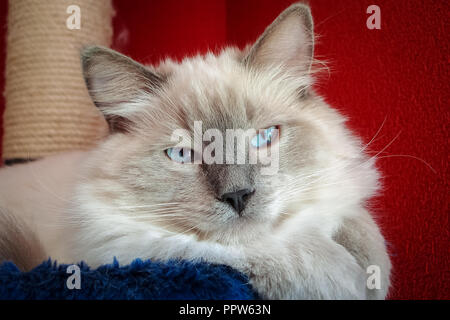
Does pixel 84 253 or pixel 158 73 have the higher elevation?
pixel 158 73

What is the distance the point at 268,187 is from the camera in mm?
988

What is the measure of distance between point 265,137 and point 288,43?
1.19 feet

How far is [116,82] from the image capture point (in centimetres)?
124

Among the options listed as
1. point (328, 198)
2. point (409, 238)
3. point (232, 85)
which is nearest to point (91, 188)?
point (232, 85)

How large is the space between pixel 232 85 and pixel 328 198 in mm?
484

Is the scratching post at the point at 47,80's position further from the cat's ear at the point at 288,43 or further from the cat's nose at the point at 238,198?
the cat's nose at the point at 238,198

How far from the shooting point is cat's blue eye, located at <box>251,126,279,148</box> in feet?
3.57

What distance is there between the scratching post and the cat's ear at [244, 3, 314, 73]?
1.12 m

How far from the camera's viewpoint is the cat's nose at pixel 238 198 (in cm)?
94

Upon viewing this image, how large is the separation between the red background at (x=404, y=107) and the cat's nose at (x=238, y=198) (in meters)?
0.57

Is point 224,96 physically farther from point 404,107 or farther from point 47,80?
point 47,80

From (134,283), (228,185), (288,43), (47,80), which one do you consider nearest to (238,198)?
(228,185)
